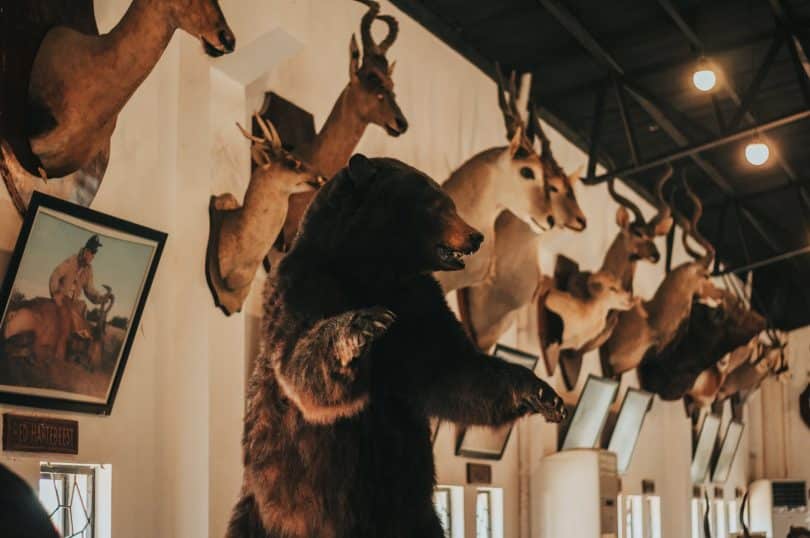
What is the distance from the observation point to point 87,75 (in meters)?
3.85

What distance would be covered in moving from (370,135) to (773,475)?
11876mm

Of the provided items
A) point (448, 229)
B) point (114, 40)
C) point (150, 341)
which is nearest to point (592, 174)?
point (150, 341)

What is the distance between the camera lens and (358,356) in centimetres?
201

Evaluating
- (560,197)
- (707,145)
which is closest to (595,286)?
(707,145)

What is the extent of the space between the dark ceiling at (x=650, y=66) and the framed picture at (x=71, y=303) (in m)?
2.93

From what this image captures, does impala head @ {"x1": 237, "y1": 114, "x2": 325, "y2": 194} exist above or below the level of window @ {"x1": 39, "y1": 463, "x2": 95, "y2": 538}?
above

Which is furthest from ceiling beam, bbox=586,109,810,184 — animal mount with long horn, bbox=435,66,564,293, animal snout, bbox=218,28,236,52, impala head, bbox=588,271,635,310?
animal snout, bbox=218,28,236,52

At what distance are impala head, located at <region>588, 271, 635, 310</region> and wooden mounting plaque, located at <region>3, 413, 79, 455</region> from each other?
16.3 feet

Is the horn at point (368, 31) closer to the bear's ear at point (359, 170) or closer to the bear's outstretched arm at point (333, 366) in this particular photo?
the bear's ear at point (359, 170)

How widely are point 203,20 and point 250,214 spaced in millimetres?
Result: 1086

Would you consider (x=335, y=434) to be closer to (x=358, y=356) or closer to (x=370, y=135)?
(x=358, y=356)

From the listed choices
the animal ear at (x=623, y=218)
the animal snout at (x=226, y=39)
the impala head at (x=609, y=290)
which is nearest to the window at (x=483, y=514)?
the impala head at (x=609, y=290)

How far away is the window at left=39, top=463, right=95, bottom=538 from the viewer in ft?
13.6

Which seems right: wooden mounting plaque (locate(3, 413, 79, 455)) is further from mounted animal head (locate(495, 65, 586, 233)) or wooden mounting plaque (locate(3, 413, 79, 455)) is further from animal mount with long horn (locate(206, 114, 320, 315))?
mounted animal head (locate(495, 65, 586, 233))
